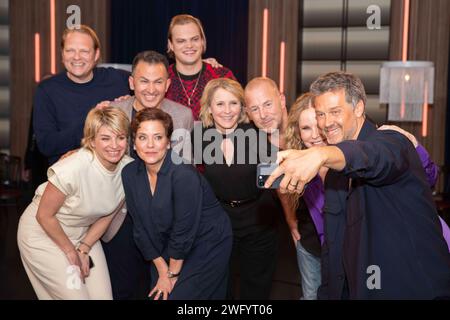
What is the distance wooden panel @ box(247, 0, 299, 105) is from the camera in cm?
728

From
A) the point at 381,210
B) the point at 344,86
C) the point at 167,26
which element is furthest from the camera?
the point at 167,26

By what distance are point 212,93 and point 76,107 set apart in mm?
757

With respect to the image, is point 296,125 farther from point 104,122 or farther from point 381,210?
point 381,210

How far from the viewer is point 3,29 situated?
8.24 m

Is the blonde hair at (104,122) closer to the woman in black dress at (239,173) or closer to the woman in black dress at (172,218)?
the woman in black dress at (172,218)

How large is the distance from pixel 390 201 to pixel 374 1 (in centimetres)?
576

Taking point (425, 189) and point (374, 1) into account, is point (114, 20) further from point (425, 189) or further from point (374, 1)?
point (425, 189)

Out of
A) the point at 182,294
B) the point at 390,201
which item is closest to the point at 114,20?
the point at 182,294

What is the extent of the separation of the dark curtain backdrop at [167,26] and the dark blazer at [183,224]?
4749 millimetres

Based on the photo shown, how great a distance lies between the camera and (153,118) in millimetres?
2893

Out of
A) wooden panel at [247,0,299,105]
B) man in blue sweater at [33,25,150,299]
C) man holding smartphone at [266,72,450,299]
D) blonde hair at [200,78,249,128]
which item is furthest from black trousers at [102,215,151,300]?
wooden panel at [247,0,299,105]

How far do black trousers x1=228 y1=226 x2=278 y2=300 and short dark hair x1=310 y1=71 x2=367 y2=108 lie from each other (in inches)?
50.8

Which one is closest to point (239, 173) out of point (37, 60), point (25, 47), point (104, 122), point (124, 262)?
point (104, 122)

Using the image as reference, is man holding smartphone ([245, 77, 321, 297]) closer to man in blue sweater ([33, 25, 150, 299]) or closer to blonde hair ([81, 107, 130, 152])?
blonde hair ([81, 107, 130, 152])
